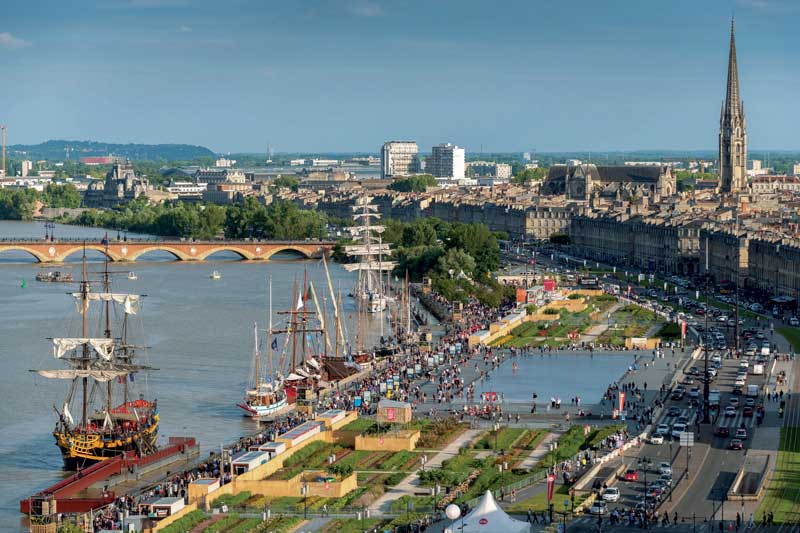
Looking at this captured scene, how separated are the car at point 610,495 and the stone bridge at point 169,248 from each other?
5504 cm

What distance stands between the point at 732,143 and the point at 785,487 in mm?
84735

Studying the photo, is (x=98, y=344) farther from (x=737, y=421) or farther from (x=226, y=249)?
(x=226, y=249)

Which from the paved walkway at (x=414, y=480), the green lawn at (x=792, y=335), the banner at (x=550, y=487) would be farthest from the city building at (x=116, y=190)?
the banner at (x=550, y=487)

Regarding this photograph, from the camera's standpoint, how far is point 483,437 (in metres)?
33.8

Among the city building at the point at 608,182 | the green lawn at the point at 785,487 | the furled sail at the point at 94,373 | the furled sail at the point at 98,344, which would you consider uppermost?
the city building at the point at 608,182

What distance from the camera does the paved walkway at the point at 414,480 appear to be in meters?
27.9

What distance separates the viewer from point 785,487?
94.1ft

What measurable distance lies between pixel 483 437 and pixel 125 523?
9.28 m

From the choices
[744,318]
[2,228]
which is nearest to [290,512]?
[744,318]

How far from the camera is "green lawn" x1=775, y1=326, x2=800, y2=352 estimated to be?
4703 centimetres

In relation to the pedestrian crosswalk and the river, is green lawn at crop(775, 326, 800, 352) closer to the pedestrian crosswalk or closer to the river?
the pedestrian crosswalk

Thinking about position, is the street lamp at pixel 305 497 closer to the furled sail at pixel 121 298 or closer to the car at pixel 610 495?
the car at pixel 610 495

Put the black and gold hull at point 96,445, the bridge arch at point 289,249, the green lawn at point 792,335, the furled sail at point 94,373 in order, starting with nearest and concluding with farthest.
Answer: the black and gold hull at point 96,445, the furled sail at point 94,373, the green lawn at point 792,335, the bridge arch at point 289,249

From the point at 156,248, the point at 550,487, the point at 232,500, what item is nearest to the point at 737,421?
the point at 550,487
